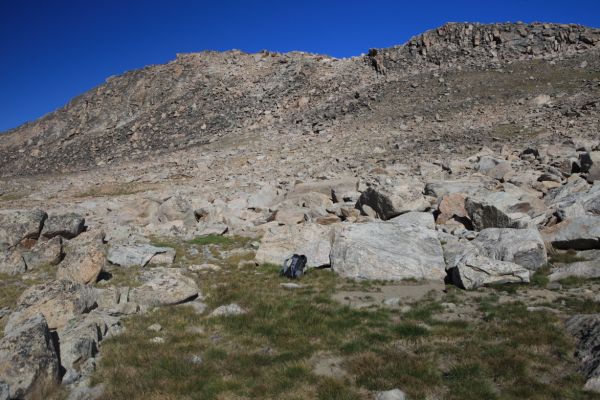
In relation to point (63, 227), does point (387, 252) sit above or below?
below

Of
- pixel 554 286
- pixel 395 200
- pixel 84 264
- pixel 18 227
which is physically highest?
pixel 18 227

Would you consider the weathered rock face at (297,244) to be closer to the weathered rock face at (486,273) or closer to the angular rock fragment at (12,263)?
the weathered rock face at (486,273)

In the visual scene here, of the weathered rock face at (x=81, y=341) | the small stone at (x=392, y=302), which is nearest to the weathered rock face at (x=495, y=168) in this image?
the small stone at (x=392, y=302)

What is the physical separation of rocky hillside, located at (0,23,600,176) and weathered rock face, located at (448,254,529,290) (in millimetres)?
26846

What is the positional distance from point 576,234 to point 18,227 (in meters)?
24.0

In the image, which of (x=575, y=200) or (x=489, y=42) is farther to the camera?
(x=489, y=42)

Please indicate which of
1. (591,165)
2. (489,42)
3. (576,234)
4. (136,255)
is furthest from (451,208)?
(489,42)

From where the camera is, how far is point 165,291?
13.5 m

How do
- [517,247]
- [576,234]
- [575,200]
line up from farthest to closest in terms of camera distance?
[575,200], [576,234], [517,247]

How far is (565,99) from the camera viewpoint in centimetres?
3794

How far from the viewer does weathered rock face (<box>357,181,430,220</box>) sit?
20.6m

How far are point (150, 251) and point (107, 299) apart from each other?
593 centimetres

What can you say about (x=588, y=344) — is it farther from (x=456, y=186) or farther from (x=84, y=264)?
(x=456, y=186)

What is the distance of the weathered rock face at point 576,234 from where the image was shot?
1498 centimetres
